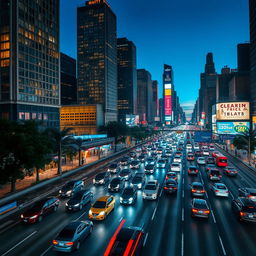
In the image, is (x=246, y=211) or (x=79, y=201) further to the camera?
(x=79, y=201)

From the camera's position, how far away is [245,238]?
15.5 m

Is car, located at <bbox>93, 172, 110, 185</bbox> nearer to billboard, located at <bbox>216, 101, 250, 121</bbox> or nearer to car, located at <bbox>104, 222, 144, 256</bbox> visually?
car, located at <bbox>104, 222, 144, 256</bbox>

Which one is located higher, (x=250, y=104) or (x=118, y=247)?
(x=250, y=104)

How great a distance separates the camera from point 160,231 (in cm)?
1658

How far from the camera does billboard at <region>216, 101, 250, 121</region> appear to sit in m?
81.2

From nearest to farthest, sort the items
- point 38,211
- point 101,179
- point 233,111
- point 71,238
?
point 71,238 < point 38,211 < point 101,179 < point 233,111

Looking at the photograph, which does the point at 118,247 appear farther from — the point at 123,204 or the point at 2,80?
the point at 2,80

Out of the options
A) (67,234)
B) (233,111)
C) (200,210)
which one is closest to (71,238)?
(67,234)

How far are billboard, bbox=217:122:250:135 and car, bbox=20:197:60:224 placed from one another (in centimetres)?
7718

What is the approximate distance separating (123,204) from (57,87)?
55493mm

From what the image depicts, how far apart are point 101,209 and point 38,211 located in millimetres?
5825

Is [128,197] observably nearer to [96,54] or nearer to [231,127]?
[231,127]

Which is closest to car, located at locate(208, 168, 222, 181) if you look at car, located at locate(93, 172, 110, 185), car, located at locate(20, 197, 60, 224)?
car, located at locate(93, 172, 110, 185)

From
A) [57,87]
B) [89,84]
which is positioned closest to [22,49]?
[57,87]
